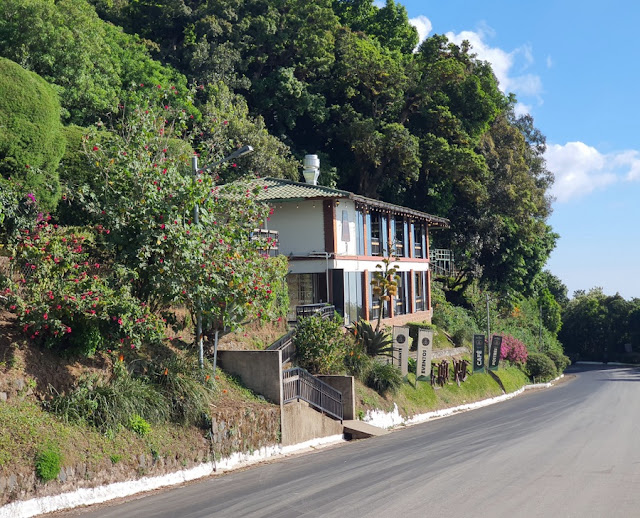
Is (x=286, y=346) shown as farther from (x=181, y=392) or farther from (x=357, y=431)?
(x=181, y=392)

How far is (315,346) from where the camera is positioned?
24547 mm

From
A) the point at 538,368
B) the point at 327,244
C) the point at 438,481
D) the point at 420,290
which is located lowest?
the point at 538,368

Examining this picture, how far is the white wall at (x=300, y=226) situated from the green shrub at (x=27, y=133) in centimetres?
1246

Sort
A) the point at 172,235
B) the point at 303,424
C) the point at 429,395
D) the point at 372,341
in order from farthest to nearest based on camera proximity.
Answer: the point at 429,395 < the point at 372,341 < the point at 303,424 < the point at 172,235

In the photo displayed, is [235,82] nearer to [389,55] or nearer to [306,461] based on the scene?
[389,55]

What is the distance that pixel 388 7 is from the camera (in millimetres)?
63594

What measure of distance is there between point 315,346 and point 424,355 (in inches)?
308

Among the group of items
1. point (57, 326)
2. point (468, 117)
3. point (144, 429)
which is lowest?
point (144, 429)

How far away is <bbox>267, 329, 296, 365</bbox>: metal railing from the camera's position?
77.5ft

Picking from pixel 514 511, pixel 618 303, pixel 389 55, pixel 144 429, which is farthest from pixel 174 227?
pixel 618 303

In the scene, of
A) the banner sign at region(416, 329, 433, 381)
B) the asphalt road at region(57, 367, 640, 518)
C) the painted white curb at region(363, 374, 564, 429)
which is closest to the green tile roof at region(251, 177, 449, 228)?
the banner sign at region(416, 329, 433, 381)

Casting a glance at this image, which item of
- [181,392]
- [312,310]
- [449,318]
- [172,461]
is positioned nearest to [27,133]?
[181,392]

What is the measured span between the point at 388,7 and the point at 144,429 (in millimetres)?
56018

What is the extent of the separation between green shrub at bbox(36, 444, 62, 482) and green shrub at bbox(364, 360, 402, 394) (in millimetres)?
16515
